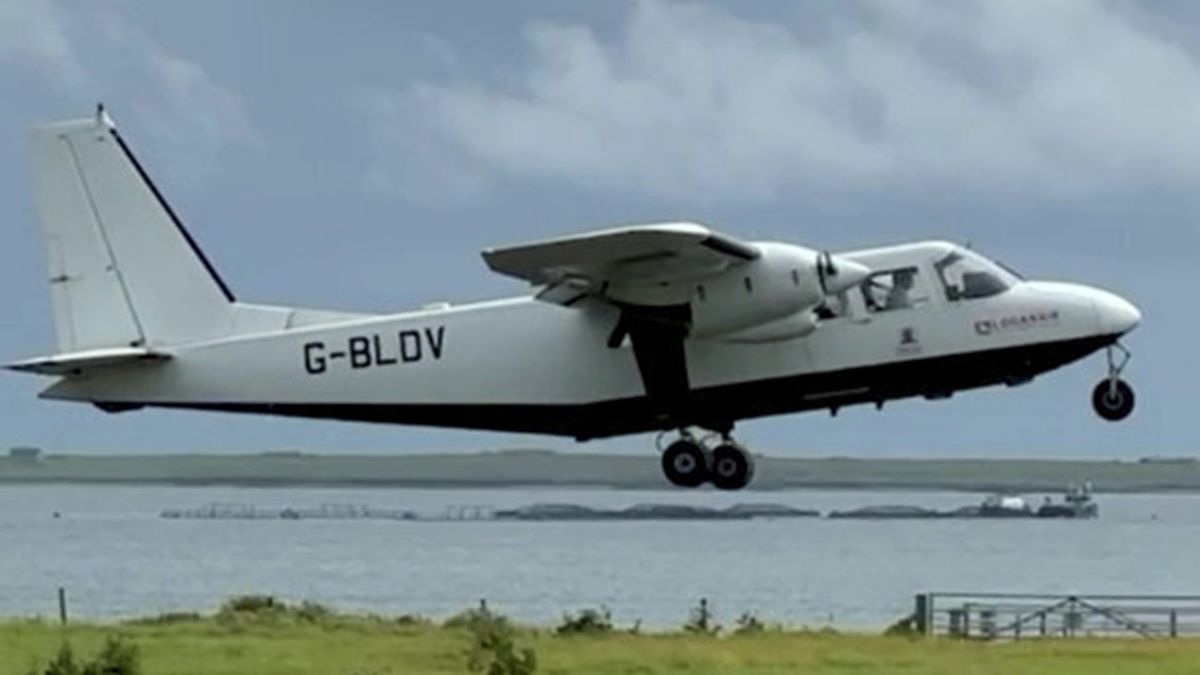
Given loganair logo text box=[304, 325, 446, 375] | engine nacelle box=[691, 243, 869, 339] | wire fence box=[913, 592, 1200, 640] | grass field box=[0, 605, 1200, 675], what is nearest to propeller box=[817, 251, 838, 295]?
engine nacelle box=[691, 243, 869, 339]

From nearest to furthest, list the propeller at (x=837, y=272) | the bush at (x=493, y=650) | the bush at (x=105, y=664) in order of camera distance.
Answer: the propeller at (x=837, y=272) → the bush at (x=105, y=664) → the bush at (x=493, y=650)

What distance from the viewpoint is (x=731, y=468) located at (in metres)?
47.4

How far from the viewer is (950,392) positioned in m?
47.1

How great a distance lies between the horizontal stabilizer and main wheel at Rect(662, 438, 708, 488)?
321 inches

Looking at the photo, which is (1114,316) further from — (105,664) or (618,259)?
(105,664)

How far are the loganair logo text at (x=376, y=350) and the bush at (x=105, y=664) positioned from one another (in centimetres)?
2678

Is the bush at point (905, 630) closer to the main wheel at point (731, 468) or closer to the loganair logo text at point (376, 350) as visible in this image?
the main wheel at point (731, 468)

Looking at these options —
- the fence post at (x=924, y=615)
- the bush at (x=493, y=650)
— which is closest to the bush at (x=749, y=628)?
the fence post at (x=924, y=615)

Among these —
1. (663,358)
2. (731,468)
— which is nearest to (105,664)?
(731,468)

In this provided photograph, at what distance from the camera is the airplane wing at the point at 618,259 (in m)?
46.2

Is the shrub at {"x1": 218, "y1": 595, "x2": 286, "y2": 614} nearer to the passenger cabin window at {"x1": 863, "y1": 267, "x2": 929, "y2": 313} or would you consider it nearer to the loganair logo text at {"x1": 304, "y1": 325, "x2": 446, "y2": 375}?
the loganair logo text at {"x1": 304, "y1": 325, "x2": 446, "y2": 375}

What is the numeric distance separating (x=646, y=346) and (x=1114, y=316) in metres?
6.96

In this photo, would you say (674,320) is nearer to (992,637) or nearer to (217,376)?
(217,376)

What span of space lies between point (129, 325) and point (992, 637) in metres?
59.6
